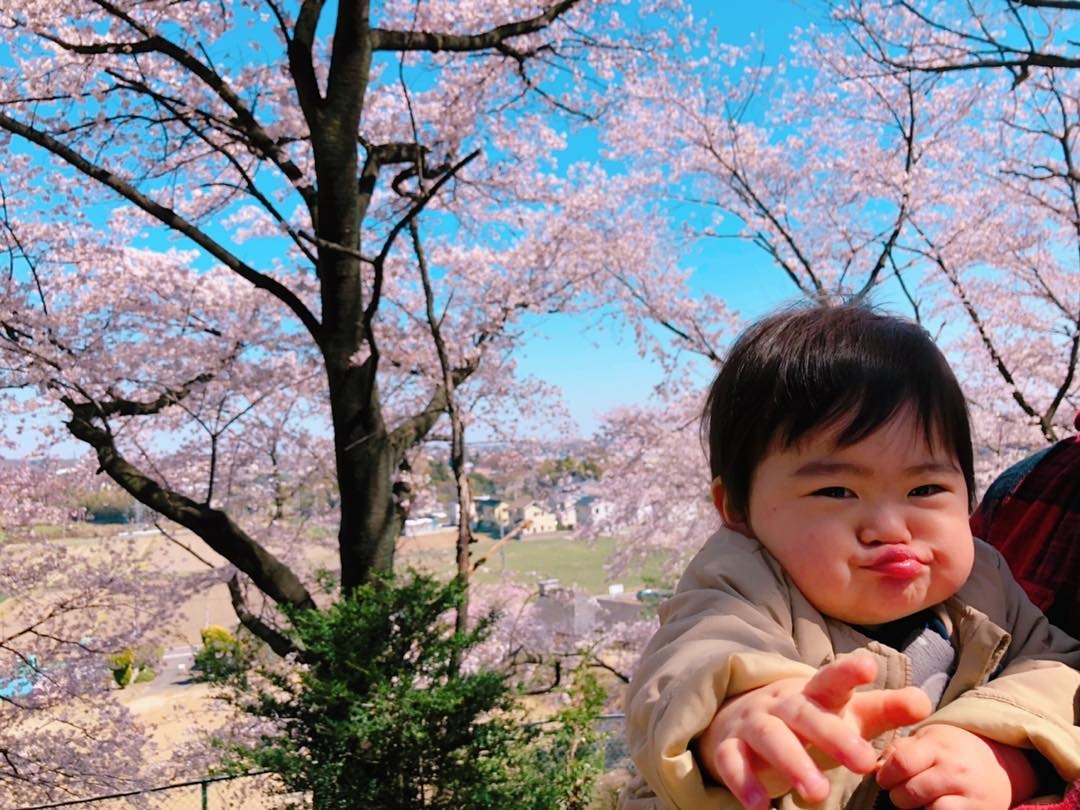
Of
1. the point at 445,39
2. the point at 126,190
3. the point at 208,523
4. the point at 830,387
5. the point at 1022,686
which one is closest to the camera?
the point at 1022,686

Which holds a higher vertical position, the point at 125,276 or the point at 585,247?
the point at 585,247

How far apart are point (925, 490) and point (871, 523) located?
10cm

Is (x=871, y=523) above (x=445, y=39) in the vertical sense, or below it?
below

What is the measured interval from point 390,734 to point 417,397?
6.00m

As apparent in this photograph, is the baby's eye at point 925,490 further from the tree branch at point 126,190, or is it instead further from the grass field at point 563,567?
the grass field at point 563,567

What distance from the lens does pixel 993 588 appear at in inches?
36.8

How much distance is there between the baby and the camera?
2.04 feet

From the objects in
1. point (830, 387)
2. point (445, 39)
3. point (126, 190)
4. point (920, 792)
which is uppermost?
point (445, 39)

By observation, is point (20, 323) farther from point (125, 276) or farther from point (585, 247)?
point (585, 247)

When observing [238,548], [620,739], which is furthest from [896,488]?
[620,739]

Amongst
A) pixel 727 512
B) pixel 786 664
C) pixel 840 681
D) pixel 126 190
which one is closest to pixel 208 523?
pixel 126 190

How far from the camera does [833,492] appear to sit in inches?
33.2

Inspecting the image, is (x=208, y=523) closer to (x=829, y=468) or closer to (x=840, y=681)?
(x=829, y=468)

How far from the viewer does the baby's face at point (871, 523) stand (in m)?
0.82
